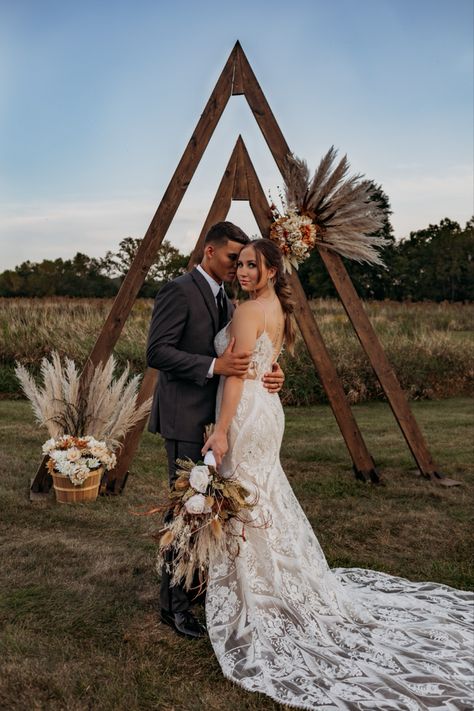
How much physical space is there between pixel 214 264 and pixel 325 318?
11.4m

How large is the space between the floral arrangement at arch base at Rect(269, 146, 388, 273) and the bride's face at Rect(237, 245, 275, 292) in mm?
1840

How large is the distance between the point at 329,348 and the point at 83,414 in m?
6.70

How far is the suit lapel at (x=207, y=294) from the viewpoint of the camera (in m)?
3.74

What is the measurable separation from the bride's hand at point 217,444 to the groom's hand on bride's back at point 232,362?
303mm

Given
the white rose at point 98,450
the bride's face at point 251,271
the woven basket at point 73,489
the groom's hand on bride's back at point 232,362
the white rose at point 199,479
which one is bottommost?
the woven basket at point 73,489

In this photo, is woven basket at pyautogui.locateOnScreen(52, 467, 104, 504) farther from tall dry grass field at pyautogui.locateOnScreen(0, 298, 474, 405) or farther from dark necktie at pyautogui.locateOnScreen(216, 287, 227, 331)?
tall dry grass field at pyautogui.locateOnScreen(0, 298, 474, 405)

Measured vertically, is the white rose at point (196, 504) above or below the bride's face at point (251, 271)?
below

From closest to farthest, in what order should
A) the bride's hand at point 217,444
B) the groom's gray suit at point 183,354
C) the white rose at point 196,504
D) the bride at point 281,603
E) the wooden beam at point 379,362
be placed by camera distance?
the bride at point 281,603
the white rose at point 196,504
the bride's hand at point 217,444
the groom's gray suit at point 183,354
the wooden beam at point 379,362

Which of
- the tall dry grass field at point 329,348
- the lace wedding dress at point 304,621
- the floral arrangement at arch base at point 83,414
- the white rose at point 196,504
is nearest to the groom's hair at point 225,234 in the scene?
the lace wedding dress at point 304,621

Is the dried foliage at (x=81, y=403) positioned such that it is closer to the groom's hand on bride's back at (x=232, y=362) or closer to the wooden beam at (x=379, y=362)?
the wooden beam at (x=379, y=362)

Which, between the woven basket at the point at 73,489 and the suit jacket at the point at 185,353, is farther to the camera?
the woven basket at the point at 73,489

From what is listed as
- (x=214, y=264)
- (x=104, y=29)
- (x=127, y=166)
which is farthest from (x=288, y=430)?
(x=214, y=264)

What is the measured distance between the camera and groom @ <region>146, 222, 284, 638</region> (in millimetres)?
3576

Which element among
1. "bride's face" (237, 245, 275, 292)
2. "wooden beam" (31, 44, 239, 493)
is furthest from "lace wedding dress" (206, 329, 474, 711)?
"wooden beam" (31, 44, 239, 493)
